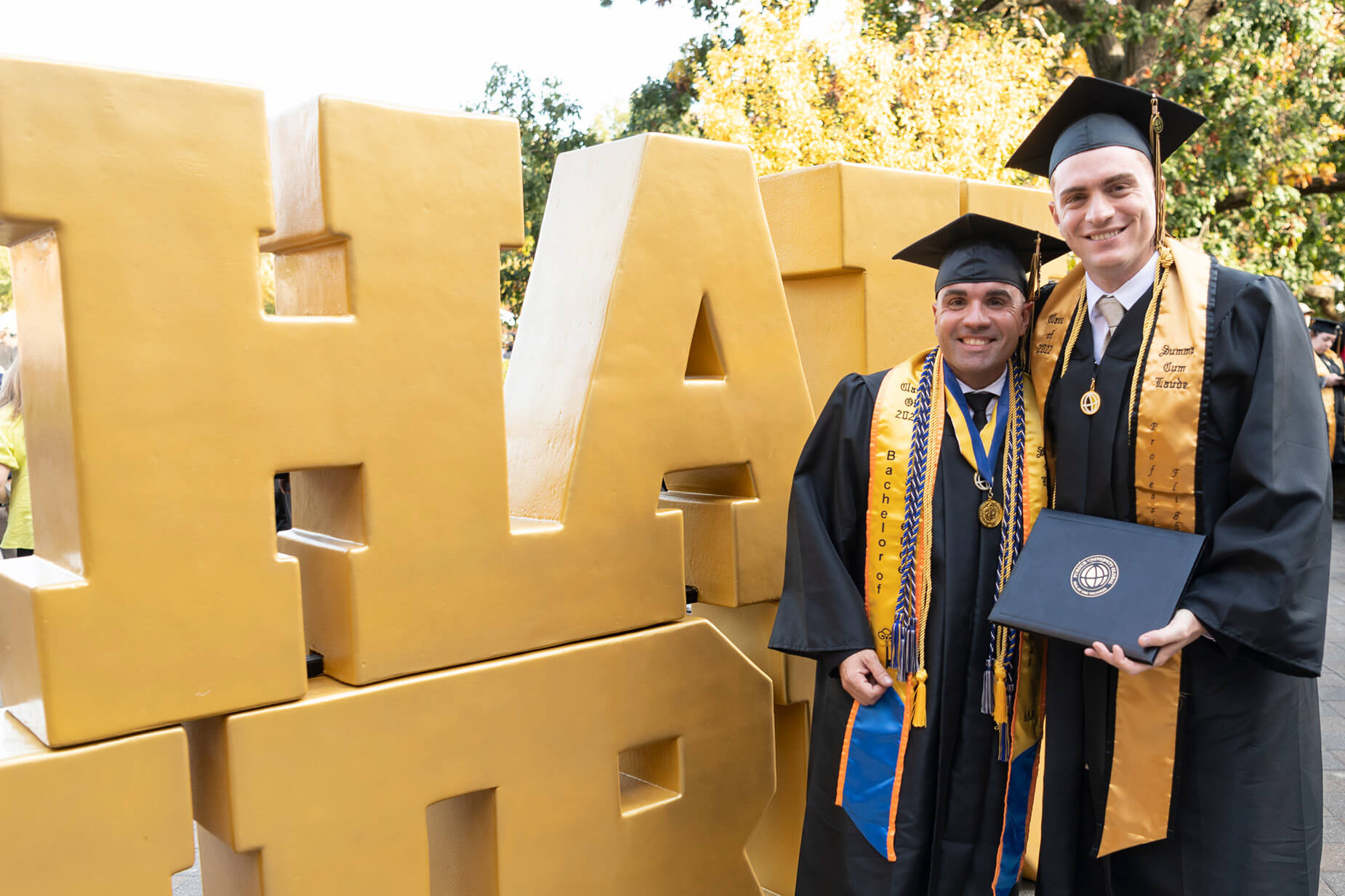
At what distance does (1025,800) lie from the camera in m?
2.77

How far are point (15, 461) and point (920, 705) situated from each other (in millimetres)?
4967

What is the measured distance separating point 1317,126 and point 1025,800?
1217 centimetres

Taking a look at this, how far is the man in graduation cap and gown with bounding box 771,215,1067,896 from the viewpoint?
8.92ft

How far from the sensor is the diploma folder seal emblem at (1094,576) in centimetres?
240

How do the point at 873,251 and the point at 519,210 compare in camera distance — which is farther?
the point at 873,251

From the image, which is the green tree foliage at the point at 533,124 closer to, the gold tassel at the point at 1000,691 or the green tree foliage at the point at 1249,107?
the green tree foliage at the point at 1249,107

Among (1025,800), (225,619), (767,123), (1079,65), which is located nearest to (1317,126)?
(1079,65)

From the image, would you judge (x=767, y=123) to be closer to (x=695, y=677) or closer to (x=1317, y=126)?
(x=1317, y=126)

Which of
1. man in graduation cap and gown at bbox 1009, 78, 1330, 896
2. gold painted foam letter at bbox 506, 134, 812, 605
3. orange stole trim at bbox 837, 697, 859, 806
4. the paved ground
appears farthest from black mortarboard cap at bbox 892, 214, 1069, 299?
the paved ground

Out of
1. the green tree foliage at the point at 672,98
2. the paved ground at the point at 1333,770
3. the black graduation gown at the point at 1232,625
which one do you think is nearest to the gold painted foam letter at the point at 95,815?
the paved ground at the point at 1333,770

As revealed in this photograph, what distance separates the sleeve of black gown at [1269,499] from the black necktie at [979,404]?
1.74ft

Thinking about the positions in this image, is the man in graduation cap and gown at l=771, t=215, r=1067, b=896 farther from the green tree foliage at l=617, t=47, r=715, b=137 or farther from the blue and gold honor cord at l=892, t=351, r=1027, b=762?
the green tree foliage at l=617, t=47, r=715, b=137

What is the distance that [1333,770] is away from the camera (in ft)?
15.9

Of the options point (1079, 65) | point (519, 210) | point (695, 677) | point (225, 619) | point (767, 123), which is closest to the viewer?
point (225, 619)
